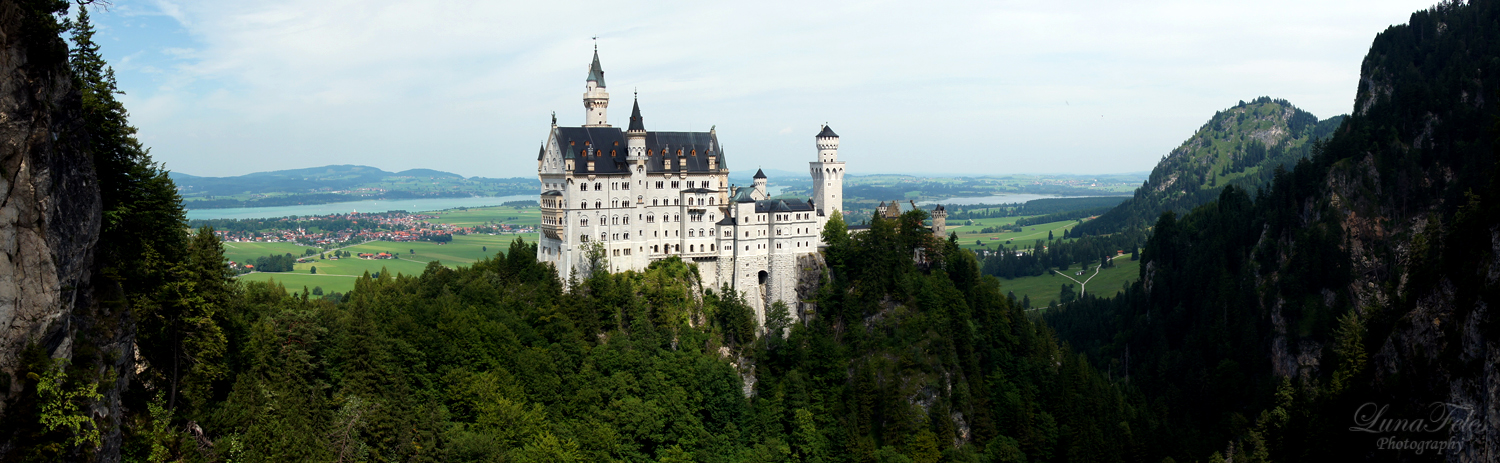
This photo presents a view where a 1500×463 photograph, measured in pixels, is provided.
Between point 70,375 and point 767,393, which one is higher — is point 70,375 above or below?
above

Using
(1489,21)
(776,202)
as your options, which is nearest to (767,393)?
(776,202)

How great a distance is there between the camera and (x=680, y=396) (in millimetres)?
74938

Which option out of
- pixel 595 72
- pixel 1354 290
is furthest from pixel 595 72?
pixel 1354 290

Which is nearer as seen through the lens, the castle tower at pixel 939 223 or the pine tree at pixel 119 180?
the pine tree at pixel 119 180

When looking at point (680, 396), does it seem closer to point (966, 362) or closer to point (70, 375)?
point (966, 362)

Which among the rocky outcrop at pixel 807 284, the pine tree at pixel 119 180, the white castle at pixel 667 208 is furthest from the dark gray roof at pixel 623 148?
the pine tree at pixel 119 180

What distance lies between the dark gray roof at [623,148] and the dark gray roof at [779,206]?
4743 millimetres

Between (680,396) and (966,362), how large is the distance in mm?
27803

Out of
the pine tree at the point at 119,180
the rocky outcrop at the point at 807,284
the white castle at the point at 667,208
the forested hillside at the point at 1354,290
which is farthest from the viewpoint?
the rocky outcrop at the point at 807,284

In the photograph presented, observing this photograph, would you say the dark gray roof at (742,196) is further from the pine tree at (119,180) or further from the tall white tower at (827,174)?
the pine tree at (119,180)

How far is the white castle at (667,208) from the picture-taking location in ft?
266

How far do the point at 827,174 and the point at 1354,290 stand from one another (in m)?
57.0

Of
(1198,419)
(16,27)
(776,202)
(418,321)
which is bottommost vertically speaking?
(1198,419)

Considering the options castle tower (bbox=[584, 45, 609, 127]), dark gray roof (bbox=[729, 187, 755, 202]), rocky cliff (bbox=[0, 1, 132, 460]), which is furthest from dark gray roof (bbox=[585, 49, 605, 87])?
rocky cliff (bbox=[0, 1, 132, 460])
